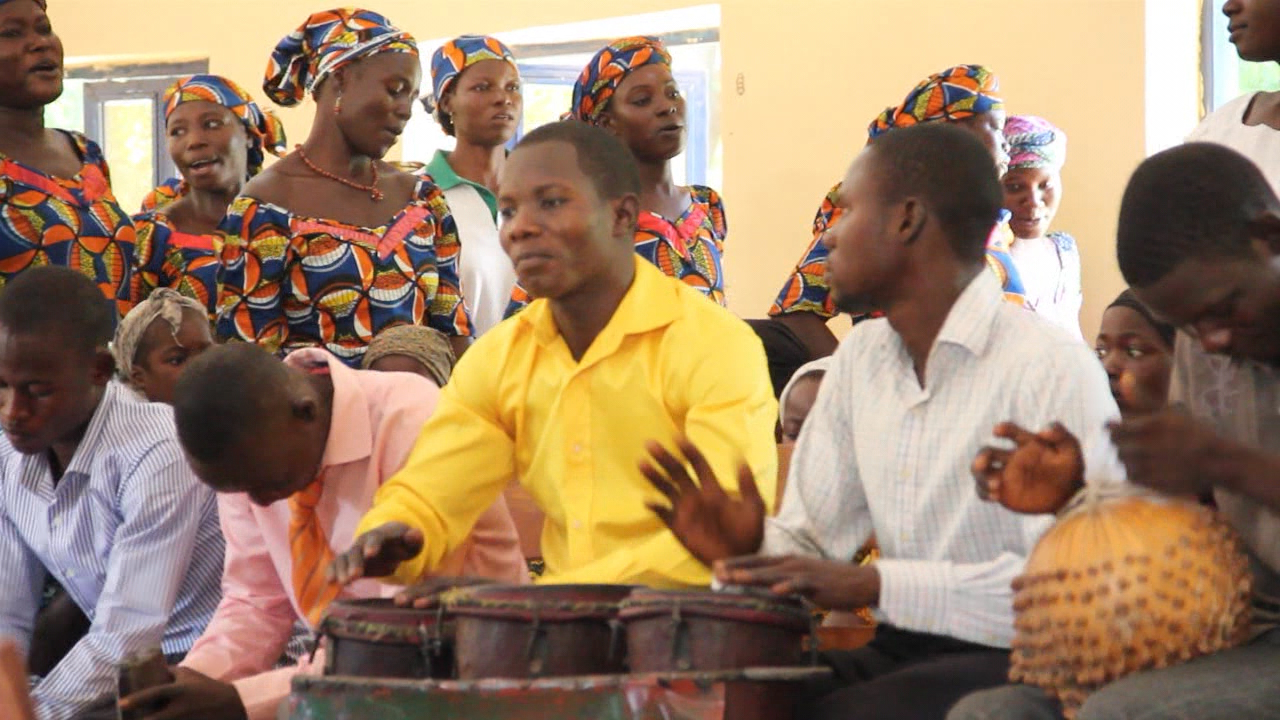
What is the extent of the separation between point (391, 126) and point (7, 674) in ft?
7.14

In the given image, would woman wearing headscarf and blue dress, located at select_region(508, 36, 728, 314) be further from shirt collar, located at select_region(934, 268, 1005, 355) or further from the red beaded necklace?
shirt collar, located at select_region(934, 268, 1005, 355)

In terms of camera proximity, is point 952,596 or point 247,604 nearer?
point 952,596

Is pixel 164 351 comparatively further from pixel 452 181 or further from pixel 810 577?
pixel 810 577

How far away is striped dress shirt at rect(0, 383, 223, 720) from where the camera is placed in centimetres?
367

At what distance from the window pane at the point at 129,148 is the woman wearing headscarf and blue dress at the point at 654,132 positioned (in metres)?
4.36

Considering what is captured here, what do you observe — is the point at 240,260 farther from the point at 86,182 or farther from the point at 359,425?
the point at 359,425

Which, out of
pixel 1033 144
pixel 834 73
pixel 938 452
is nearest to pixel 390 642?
pixel 938 452

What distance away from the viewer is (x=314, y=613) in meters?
3.46

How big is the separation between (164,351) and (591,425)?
1.81 meters

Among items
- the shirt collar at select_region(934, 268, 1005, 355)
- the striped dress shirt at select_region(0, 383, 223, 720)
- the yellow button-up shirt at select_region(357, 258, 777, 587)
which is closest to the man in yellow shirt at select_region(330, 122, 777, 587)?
the yellow button-up shirt at select_region(357, 258, 777, 587)

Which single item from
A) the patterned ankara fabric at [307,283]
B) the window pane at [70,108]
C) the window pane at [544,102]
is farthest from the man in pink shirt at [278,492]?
the window pane at [70,108]

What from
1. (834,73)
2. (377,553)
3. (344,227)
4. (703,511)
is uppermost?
(834,73)

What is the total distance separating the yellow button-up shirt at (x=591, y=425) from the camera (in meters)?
3.23

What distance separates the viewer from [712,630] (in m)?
2.60
